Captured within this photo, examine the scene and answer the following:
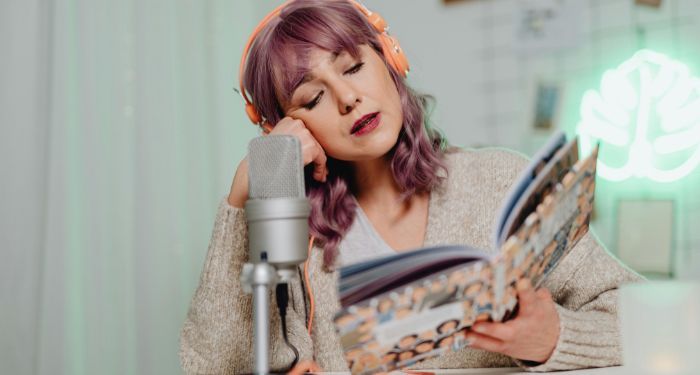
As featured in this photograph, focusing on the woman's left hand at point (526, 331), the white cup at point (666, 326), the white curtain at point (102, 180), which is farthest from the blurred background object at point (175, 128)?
the white cup at point (666, 326)

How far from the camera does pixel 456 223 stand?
3.31ft

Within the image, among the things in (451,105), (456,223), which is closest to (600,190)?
(451,105)

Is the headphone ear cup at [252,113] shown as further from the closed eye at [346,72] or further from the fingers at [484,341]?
the fingers at [484,341]

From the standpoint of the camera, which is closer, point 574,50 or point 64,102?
point 64,102

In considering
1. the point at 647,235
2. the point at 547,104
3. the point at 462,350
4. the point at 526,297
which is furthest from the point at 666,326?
the point at 547,104

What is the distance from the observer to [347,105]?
92cm

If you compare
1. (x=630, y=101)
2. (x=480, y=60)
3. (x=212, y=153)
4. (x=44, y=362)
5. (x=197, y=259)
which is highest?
(x=480, y=60)

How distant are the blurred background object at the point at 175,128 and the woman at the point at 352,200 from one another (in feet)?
1.16

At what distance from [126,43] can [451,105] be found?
1.06 metres

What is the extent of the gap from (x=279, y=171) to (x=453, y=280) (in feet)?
0.65

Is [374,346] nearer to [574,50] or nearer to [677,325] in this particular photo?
[677,325]

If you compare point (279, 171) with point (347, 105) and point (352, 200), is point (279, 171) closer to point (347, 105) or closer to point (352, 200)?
point (347, 105)

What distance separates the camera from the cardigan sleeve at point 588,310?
735 mm

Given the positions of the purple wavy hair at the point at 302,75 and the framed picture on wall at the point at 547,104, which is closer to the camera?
the purple wavy hair at the point at 302,75
